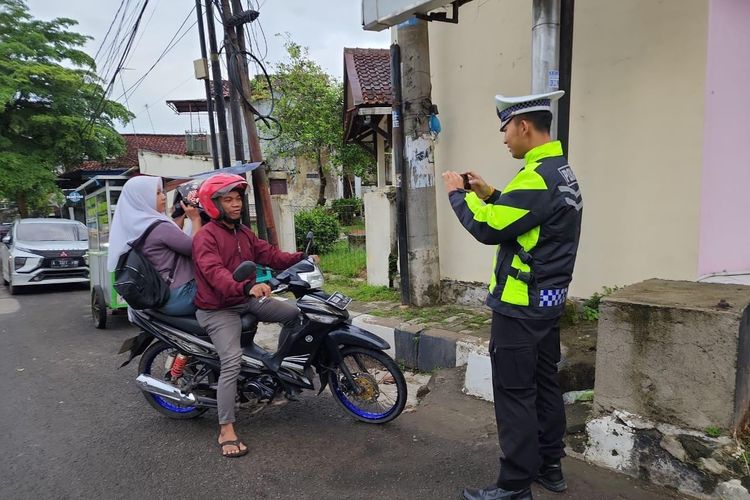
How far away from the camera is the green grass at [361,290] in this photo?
6.28 m

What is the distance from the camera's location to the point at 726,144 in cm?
377

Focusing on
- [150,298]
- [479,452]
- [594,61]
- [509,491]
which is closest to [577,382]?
[479,452]

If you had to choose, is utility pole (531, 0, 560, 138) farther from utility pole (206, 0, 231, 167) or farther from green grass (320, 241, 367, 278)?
utility pole (206, 0, 231, 167)

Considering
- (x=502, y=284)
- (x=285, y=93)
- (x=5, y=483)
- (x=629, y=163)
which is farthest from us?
(x=285, y=93)

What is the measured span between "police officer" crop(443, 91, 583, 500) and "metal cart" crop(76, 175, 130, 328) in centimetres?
563

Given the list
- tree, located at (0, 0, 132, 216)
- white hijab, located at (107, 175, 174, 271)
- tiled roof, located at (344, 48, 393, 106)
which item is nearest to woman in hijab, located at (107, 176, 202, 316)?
white hijab, located at (107, 175, 174, 271)

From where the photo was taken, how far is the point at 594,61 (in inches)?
166

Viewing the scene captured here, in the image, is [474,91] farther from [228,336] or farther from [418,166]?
[228,336]

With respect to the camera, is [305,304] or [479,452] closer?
[479,452]

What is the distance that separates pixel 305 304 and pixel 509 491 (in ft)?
5.38

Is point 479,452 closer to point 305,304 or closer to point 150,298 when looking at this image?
point 305,304

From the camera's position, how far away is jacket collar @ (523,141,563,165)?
2.29m

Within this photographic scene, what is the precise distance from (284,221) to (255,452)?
6.70 metres

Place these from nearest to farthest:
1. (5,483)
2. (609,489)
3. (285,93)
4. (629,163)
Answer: (609,489)
(5,483)
(629,163)
(285,93)
